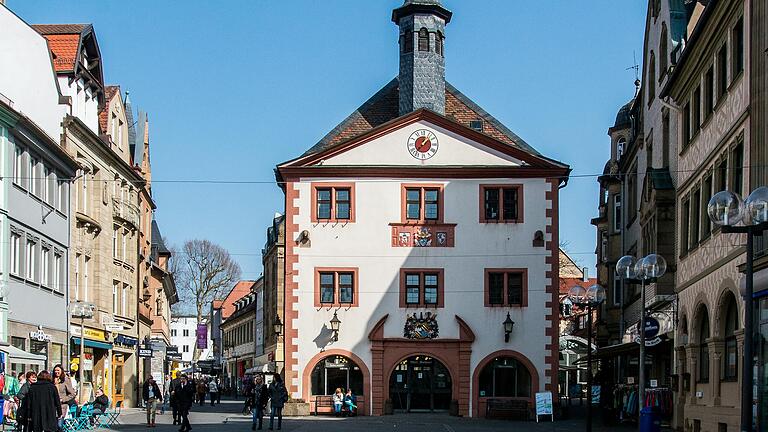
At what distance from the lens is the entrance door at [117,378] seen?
181 feet

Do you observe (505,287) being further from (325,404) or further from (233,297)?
(233,297)

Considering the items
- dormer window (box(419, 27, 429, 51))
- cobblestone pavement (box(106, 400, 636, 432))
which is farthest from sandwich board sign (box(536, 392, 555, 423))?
dormer window (box(419, 27, 429, 51))

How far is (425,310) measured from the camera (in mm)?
48125

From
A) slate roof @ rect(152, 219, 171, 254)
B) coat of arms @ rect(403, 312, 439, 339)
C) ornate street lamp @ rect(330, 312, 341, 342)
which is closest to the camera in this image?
ornate street lamp @ rect(330, 312, 341, 342)

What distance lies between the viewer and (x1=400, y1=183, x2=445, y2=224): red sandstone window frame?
159 ft

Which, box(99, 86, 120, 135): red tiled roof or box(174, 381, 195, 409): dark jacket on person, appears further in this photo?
box(99, 86, 120, 135): red tiled roof

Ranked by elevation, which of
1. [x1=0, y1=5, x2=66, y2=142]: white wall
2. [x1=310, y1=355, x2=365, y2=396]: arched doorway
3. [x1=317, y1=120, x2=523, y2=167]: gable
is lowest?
[x1=310, y1=355, x2=365, y2=396]: arched doorway

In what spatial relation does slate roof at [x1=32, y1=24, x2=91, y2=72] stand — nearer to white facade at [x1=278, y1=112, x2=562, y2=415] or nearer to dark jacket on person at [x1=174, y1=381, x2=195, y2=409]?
white facade at [x1=278, y1=112, x2=562, y2=415]

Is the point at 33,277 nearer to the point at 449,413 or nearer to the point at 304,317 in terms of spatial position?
the point at 304,317

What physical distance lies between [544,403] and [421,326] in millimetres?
5839

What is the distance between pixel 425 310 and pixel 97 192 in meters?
14.5

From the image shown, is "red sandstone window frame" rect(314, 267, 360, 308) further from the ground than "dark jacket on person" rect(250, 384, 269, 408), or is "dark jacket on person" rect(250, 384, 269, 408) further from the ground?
"red sandstone window frame" rect(314, 267, 360, 308)

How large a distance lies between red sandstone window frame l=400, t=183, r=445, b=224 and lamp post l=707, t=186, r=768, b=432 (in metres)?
33.0

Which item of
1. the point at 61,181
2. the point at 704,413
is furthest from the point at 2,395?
the point at 704,413
